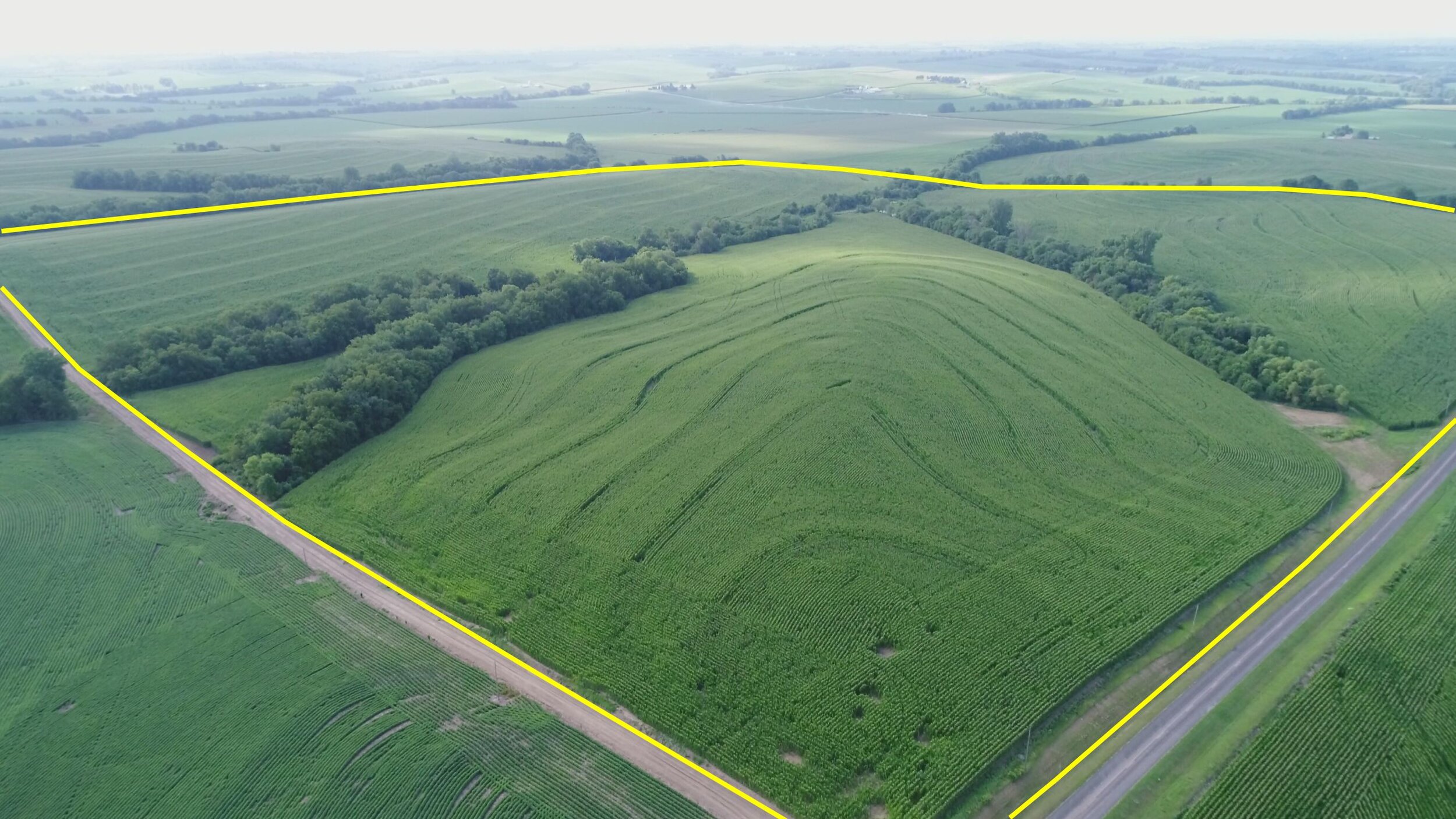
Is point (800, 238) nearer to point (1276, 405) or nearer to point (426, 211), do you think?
point (426, 211)

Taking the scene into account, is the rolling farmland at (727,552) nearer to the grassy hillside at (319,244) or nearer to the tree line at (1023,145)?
the grassy hillside at (319,244)

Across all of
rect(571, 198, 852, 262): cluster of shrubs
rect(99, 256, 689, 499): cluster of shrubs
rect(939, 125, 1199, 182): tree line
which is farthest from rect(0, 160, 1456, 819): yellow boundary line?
rect(571, 198, 852, 262): cluster of shrubs

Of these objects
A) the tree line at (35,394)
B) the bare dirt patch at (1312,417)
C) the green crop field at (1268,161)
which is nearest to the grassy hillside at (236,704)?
the tree line at (35,394)

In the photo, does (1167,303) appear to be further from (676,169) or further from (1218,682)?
(676,169)

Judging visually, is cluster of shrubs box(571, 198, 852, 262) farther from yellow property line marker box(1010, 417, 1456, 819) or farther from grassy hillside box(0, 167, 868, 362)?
yellow property line marker box(1010, 417, 1456, 819)

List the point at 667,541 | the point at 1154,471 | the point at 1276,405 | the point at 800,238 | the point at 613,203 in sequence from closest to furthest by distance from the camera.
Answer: the point at 667,541
the point at 1154,471
the point at 1276,405
the point at 800,238
the point at 613,203

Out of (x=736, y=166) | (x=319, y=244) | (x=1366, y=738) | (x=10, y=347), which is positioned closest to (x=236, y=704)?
(x=1366, y=738)

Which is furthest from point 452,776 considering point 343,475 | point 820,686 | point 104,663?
point 343,475
